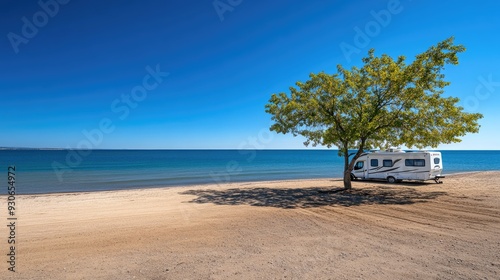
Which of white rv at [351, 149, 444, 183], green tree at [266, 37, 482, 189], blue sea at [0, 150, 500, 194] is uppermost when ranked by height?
green tree at [266, 37, 482, 189]

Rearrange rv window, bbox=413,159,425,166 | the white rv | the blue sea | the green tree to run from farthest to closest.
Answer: the blue sea → rv window, bbox=413,159,425,166 → the white rv → the green tree

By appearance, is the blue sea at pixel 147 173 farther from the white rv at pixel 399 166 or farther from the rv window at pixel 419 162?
the rv window at pixel 419 162

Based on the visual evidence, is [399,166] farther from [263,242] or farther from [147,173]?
[147,173]

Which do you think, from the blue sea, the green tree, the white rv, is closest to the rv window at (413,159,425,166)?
the white rv

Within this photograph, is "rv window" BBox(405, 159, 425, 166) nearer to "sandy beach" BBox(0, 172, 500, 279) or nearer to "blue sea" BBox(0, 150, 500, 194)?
"sandy beach" BBox(0, 172, 500, 279)

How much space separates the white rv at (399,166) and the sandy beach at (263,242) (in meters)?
9.91

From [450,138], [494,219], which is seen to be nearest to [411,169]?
[450,138]

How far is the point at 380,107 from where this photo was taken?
16.2 meters

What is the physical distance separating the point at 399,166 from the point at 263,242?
68.4 feet

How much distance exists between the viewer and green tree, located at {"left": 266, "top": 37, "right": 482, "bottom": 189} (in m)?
14.6

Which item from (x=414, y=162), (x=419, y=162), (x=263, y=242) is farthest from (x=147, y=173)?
(x=263, y=242)

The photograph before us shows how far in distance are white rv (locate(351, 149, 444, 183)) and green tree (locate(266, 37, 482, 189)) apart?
6.59 meters

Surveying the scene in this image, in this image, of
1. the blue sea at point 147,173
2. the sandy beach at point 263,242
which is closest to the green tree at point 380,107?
the sandy beach at point 263,242

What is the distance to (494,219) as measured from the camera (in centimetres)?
1025
